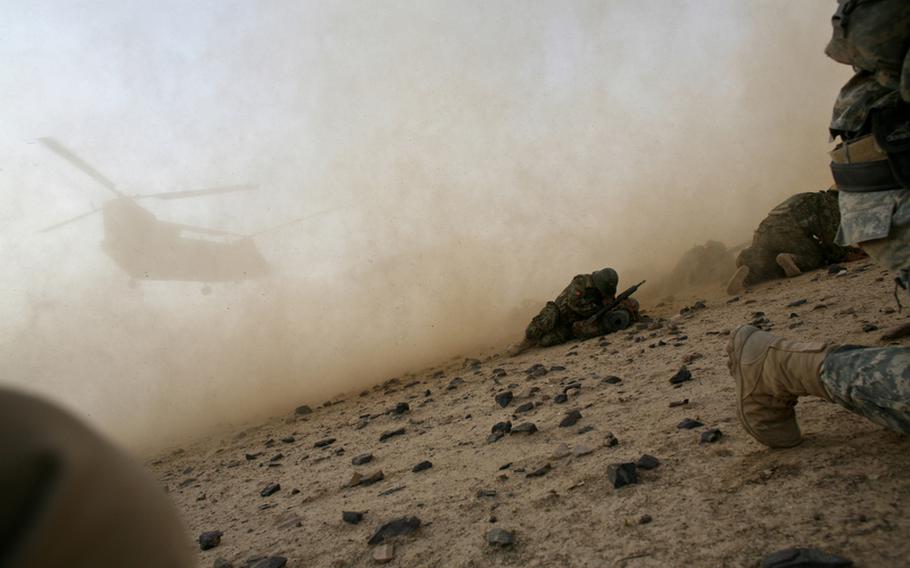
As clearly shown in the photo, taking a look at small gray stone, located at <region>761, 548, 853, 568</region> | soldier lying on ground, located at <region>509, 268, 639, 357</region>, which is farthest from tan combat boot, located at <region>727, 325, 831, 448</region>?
soldier lying on ground, located at <region>509, 268, 639, 357</region>

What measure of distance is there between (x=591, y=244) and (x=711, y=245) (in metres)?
3.02

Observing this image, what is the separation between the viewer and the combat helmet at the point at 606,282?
8.60 metres

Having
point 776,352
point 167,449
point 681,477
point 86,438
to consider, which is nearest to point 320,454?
point 681,477

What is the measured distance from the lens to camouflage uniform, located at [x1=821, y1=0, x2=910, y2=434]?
72.0 inches

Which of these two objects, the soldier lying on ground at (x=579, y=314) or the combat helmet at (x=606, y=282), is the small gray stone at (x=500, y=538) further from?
the combat helmet at (x=606, y=282)

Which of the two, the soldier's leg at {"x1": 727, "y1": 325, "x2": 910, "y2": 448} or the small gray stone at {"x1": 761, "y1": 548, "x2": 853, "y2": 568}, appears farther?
the soldier's leg at {"x1": 727, "y1": 325, "x2": 910, "y2": 448}

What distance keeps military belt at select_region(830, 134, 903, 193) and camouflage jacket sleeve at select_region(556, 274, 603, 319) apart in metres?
6.36

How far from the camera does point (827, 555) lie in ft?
5.42

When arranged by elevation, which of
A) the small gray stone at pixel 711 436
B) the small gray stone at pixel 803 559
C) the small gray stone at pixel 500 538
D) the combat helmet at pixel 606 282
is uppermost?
the small gray stone at pixel 803 559

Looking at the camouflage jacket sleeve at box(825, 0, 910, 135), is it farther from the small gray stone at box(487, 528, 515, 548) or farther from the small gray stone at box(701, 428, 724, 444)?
the small gray stone at box(487, 528, 515, 548)

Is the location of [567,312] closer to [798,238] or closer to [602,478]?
[798,238]

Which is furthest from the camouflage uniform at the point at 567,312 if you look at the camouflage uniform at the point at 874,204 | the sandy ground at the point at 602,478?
the camouflage uniform at the point at 874,204

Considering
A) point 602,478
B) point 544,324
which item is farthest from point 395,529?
point 544,324

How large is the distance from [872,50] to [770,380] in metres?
1.24
